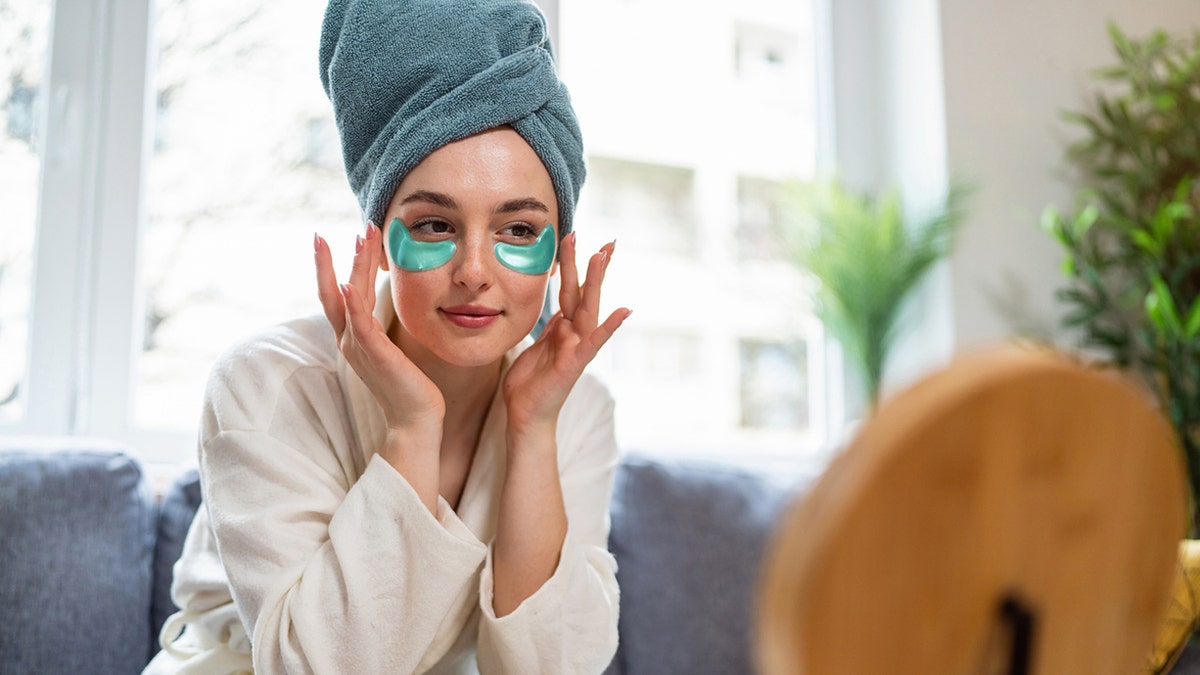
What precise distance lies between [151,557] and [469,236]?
1002mm

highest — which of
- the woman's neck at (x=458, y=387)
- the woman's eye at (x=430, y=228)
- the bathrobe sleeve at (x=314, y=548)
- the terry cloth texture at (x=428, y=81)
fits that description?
the terry cloth texture at (x=428, y=81)

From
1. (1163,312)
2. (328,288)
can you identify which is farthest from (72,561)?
(1163,312)

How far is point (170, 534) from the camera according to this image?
5.93 feet

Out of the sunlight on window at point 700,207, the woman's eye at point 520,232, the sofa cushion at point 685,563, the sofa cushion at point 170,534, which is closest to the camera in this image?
the woman's eye at point 520,232

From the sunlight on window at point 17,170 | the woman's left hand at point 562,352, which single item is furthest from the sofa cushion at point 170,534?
the woman's left hand at point 562,352

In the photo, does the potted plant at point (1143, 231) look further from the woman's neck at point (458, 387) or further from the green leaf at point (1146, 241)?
the woman's neck at point (458, 387)

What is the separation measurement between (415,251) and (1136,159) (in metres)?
2.56

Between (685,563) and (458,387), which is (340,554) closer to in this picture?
(458,387)

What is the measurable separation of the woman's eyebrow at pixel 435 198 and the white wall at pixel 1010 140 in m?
2.13

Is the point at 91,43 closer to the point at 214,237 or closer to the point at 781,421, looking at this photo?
the point at 214,237

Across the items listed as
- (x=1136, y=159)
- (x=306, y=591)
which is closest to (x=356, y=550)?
(x=306, y=591)

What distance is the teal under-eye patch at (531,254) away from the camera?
1212mm

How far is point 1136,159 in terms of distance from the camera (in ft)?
9.82

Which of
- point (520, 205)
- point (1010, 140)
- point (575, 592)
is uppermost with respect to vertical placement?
point (1010, 140)
